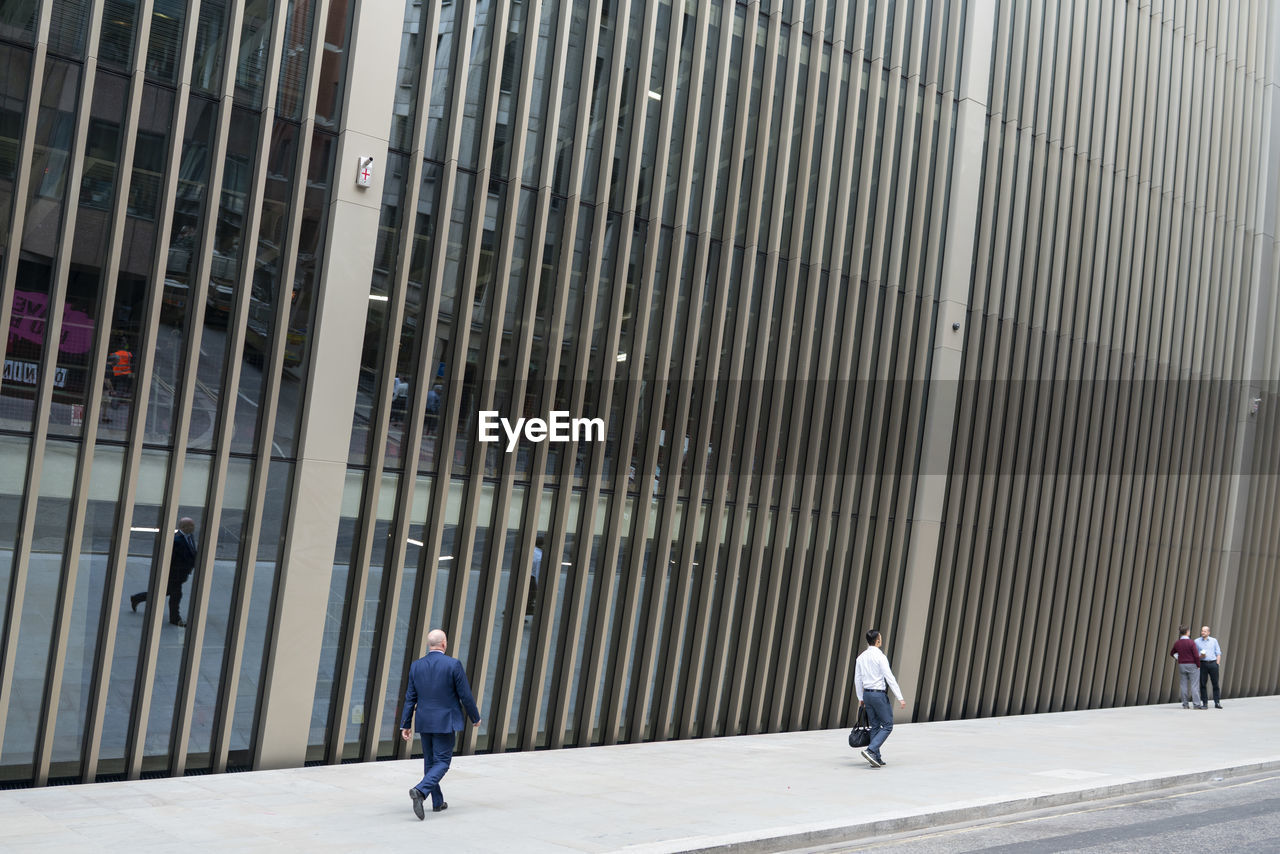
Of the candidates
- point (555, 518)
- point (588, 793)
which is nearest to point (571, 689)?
point (555, 518)

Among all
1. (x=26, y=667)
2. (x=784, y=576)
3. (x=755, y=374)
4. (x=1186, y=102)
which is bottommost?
(x=26, y=667)

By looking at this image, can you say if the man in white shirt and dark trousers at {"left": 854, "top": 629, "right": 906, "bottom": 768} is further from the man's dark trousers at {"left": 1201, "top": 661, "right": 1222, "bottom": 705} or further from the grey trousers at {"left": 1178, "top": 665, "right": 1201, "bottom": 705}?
the man's dark trousers at {"left": 1201, "top": 661, "right": 1222, "bottom": 705}

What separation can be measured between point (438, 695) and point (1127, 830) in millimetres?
6025

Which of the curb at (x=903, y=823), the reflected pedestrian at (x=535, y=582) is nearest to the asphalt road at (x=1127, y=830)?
the curb at (x=903, y=823)

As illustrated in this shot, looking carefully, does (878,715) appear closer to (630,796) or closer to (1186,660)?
(630,796)

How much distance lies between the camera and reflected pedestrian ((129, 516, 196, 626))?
1084 centimetres

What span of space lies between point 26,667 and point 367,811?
332 centimetres

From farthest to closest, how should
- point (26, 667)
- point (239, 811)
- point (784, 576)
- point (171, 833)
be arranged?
point (784, 576), point (26, 667), point (239, 811), point (171, 833)

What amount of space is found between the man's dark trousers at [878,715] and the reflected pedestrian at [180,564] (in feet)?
23.2

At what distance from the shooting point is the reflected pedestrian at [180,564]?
10836 millimetres

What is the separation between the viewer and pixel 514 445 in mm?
12906

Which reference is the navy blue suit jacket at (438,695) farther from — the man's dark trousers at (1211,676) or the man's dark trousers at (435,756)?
the man's dark trousers at (1211,676)

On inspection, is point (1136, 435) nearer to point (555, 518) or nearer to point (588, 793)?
point (555, 518)

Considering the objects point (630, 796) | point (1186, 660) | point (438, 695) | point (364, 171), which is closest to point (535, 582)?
point (630, 796)
